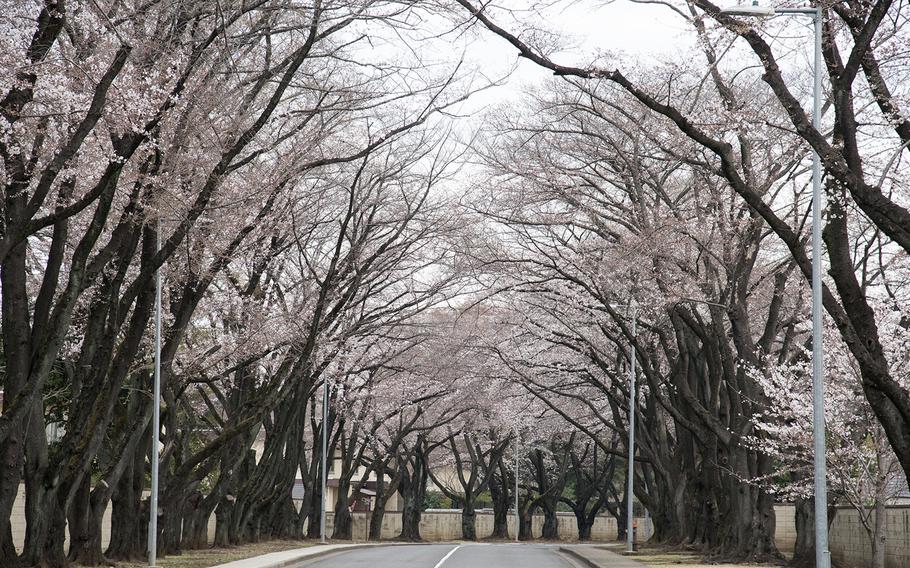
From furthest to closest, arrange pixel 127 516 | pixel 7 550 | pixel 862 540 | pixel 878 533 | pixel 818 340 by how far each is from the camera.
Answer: pixel 862 540 < pixel 127 516 < pixel 878 533 < pixel 7 550 < pixel 818 340

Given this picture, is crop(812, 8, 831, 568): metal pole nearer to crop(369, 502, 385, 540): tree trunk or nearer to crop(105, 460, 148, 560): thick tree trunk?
crop(105, 460, 148, 560): thick tree trunk

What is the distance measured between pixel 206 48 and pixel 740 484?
16.8 m

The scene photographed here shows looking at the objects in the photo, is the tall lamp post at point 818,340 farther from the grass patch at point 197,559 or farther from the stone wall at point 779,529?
the grass patch at point 197,559

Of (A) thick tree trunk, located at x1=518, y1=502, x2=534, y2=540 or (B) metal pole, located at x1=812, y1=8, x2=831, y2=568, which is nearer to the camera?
(B) metal pole, located at x1=812, y1=8, x2=831, y2=568

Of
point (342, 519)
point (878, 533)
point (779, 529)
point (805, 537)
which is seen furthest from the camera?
point (342, 519)

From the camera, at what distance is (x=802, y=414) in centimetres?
2377

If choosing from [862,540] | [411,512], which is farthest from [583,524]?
[862,540]

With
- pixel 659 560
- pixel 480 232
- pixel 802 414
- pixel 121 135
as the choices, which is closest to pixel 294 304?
pixel 480 232

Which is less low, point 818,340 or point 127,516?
point 818,340

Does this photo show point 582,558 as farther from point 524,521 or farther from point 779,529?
point 524,521

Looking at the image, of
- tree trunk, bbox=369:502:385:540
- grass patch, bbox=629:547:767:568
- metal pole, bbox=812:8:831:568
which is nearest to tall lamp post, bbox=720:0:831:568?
metal pole, bbox=812:8:831:568

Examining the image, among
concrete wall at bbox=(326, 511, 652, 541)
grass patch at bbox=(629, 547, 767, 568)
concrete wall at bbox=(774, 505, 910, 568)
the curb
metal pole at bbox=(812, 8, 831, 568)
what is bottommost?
concrete wall at bbox=(326, 511, 652, 541)

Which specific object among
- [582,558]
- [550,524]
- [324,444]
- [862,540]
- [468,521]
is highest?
[324,444]

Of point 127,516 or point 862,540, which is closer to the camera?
point 127,516
